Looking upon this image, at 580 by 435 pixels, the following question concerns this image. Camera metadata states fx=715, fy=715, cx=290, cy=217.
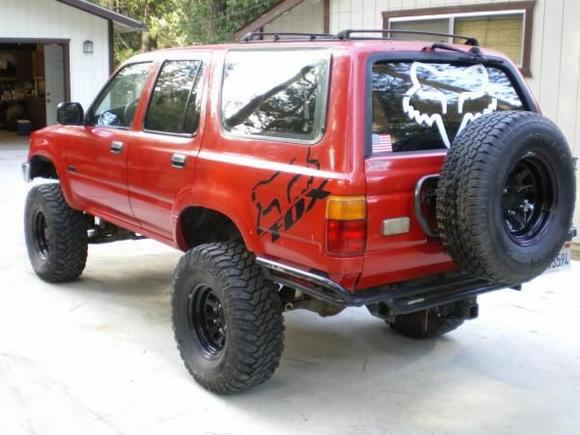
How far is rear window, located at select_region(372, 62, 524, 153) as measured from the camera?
3490mm

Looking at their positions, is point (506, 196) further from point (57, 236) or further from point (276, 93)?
point (57, 236)

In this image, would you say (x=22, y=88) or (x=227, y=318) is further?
(x=22, y=88)

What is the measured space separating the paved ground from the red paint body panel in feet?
2.70

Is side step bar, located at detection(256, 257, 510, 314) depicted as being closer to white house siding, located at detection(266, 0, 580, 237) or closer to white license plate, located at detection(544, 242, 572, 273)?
white license plate, located at detection(544, 242, 572, 273)

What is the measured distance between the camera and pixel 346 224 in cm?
323

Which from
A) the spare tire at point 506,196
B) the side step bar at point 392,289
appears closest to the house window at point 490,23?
the spare tire at point 506,196

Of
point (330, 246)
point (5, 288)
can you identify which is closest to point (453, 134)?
point (330, 246)

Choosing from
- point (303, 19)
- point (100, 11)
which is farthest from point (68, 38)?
point (303, 19)

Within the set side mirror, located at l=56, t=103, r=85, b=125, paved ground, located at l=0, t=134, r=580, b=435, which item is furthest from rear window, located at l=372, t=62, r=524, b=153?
side mirror, located at l=56, t=103, r=85, b=125

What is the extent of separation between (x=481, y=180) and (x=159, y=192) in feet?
6.99

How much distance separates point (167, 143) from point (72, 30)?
14.3m

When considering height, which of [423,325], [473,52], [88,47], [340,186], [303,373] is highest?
[88,47]

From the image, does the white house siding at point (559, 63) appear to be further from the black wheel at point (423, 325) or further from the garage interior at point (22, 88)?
the garage interior at point (22, 88)

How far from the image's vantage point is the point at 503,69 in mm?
4105
